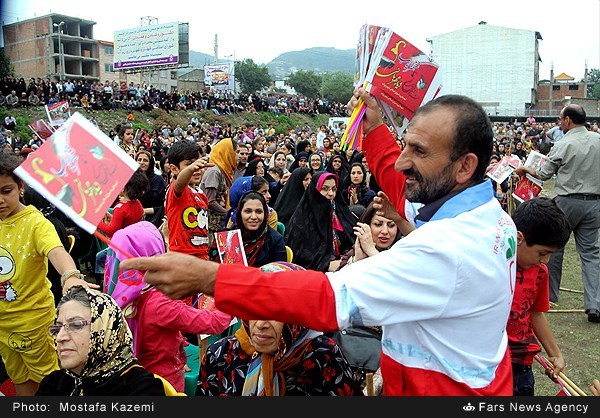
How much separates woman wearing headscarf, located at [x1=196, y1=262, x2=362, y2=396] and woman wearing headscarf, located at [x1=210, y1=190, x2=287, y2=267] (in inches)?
78.7

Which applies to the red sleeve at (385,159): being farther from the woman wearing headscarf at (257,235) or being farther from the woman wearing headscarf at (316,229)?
the woman wearing headscarf at (316,229)

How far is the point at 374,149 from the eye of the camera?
93.6 inches

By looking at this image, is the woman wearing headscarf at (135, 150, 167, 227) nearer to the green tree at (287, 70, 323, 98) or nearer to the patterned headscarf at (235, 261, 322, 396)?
the patterned headscarf at (235, 261, 322, 396)

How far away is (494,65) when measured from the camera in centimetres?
5119

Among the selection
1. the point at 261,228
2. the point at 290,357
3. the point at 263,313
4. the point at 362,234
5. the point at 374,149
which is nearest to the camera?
the point at 263,313

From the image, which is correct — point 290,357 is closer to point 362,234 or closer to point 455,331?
point 455,331

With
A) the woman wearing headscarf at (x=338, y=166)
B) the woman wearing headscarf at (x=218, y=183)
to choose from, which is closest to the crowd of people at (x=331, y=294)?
the woman wearing headscarf at (x=218, y=183)

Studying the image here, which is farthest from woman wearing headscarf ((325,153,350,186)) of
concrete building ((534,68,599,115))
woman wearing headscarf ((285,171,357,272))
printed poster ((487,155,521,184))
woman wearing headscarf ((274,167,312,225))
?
concrete building ((534,68,599,115))

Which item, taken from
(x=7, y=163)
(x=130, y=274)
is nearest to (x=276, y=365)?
(x=130, y=274)

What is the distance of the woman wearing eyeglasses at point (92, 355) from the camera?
201 cm

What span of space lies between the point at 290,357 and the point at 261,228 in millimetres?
2345

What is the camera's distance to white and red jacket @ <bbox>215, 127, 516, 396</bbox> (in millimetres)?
1296

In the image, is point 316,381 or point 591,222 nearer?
point 316,381
